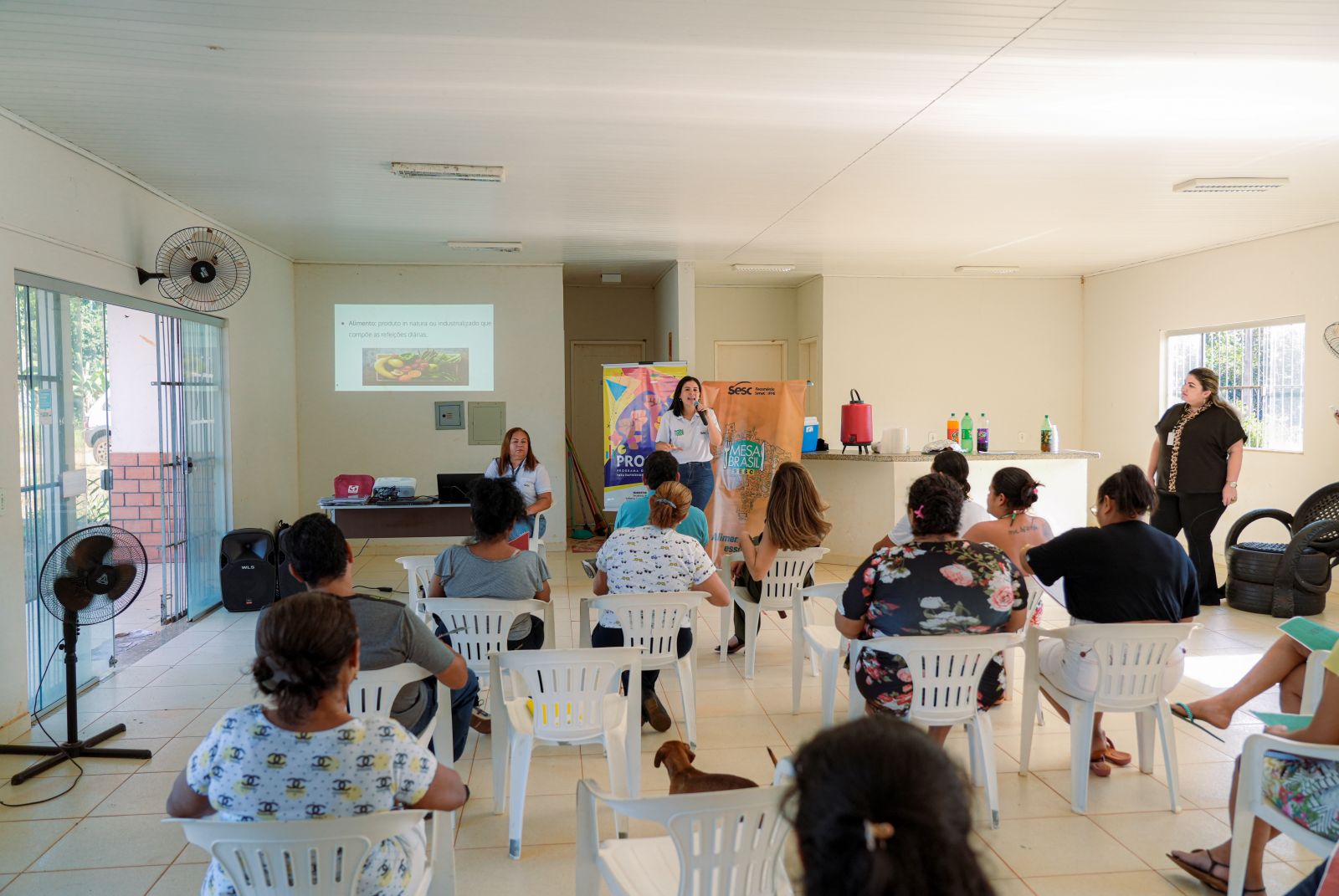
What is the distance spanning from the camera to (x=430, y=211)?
6.22 meters

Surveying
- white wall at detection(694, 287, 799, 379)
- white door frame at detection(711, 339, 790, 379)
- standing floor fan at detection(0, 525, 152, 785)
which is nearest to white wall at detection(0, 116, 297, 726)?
standing floor fan at detection(0, 525, 152, 785)

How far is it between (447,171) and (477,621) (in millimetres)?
2830

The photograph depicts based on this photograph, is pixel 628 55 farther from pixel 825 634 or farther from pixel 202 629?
pixel 202 629

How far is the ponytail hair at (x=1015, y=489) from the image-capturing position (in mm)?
3541

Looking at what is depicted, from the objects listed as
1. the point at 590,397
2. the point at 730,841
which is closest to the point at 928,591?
the point at 730,841

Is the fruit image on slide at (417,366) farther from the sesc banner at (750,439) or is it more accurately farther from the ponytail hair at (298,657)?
the ponytail hair at (298,657)

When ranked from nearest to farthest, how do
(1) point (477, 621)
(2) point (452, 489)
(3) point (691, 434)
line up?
(1) point (477, 621) < (2) point (452, 489) < (3) point (691, 434)

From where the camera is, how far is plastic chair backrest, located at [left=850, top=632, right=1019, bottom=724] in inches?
109

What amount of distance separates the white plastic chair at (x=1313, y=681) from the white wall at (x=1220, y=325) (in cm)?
493

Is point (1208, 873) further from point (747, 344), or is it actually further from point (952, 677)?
point (747, 344)

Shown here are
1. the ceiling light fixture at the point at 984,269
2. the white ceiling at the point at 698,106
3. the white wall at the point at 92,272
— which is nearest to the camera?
the white ceiling at the point at 698,106

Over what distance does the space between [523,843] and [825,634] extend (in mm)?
1591

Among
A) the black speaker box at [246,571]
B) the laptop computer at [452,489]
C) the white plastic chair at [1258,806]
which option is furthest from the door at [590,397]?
the white plastic chair at [1258,806]

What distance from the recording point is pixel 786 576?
4414 millimetres
